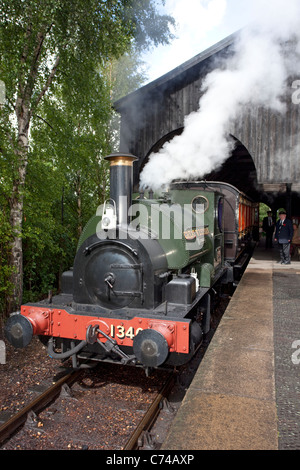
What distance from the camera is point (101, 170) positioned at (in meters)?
14.4

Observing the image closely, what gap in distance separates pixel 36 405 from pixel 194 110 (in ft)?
27.9

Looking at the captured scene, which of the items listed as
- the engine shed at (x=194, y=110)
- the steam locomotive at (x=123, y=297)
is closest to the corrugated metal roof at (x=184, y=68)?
the engine shed at (x=194, y=110)

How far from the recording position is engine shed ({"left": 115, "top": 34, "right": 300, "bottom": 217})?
29.7ft

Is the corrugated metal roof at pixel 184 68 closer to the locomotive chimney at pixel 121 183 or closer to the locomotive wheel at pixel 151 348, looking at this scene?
the locomotive chimney at pixel 121 183

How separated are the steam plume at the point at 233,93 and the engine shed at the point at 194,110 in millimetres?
228

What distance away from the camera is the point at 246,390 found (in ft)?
9.21

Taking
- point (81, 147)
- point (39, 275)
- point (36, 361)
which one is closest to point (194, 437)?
point (36, 361)

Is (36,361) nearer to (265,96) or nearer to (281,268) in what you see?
(281,268)

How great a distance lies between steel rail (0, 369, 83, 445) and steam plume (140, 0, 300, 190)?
4.76 m

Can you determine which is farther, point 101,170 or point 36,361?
point 101,170

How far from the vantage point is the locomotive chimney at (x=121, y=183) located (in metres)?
4.11

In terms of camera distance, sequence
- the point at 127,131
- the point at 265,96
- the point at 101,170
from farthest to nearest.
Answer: the point at 101,170
the point at 127,131
the point at 265,96

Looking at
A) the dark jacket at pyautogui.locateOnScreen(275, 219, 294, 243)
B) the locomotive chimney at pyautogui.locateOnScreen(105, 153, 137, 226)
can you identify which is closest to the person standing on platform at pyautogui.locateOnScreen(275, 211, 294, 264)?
the dark jacket at pyautogui.locateOnScreen(275, 219, 294, 243)

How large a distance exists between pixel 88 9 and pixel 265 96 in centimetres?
494
